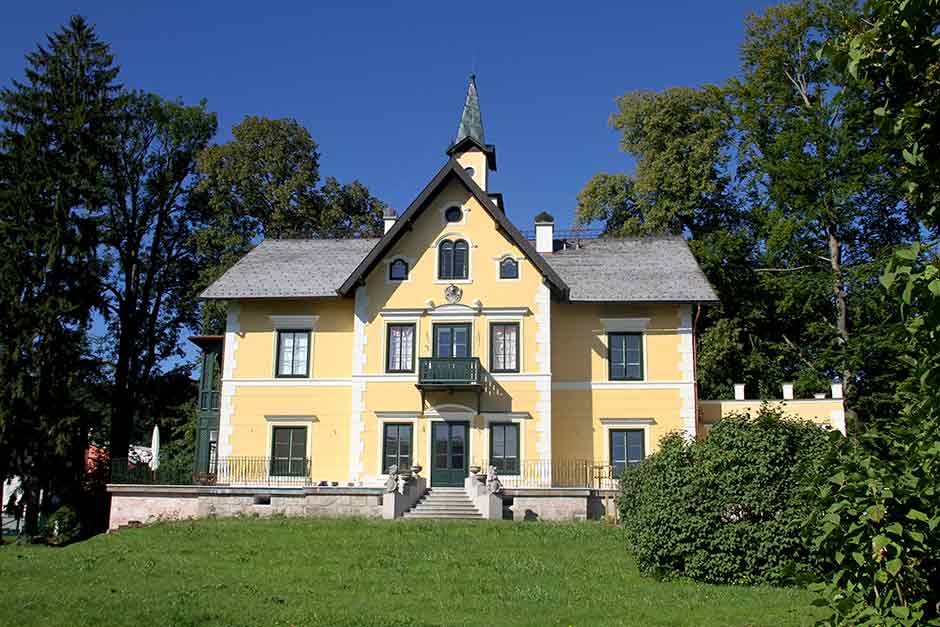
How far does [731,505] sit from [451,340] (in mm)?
15106

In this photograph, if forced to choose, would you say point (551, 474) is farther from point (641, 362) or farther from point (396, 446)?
point (396, 446)

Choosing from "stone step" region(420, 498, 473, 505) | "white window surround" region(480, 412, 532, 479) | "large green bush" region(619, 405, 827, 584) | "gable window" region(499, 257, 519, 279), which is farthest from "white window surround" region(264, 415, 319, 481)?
"large green bush" region(619, 405, 827, 584)

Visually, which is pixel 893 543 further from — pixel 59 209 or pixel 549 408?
pixel 59 209

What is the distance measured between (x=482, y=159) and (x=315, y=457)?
40.1 feet

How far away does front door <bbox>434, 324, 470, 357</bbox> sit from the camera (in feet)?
94.8

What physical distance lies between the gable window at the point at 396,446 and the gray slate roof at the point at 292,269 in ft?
16.2

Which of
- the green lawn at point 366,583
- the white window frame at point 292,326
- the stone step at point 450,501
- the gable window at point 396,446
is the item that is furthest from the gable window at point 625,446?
the white window frame at point 292,326

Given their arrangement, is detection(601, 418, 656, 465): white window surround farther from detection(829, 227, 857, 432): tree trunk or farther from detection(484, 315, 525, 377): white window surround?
detection(829, 227, 857, 432): tree trunk

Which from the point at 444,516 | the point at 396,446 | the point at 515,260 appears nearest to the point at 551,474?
the point at 444,516

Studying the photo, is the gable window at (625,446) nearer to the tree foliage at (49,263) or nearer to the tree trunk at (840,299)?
the tree trunk at (840,299)

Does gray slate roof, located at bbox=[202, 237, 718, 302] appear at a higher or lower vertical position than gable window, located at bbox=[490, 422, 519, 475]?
higher

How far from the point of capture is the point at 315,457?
96.8 feet

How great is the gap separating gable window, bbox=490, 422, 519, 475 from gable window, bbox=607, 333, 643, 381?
3.75 meters

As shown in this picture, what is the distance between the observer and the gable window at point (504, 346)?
94.7ft
